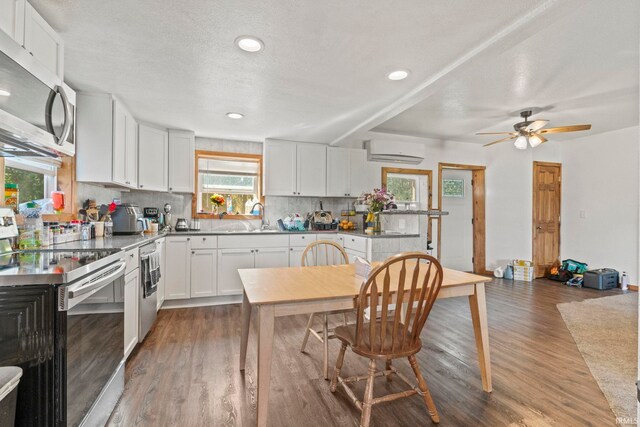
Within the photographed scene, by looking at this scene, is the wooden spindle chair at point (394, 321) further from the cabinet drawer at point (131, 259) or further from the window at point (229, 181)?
the window at point (229, 181)

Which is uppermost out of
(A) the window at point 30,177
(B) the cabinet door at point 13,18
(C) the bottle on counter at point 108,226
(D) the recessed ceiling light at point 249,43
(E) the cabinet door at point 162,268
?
(D) the recessed ceiling light at point 249,43

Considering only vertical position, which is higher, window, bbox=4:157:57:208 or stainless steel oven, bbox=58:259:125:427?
window, bbox=4:157:57:208

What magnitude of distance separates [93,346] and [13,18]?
1634 mm

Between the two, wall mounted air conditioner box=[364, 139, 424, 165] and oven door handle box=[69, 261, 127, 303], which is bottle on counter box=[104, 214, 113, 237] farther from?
wall mounted air conditioner box=[364, 139, 424, 165]

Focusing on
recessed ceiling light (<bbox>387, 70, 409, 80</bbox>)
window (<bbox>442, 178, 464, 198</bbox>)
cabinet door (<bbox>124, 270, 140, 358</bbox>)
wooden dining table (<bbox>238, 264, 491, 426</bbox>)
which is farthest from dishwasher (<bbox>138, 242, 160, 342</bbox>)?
window (<bbox>442, 178, 464, 198</bbox>)

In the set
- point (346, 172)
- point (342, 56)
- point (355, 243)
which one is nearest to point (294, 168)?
point (346, 172)

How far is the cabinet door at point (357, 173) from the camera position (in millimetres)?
4730

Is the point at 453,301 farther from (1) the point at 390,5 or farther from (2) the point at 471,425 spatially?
(1) the point at 390,5

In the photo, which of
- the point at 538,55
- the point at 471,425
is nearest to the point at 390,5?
the point at 538,55

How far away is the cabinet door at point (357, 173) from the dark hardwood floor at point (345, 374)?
7.37ft

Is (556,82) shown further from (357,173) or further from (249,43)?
(249,43)

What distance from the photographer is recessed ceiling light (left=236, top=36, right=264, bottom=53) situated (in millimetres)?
1931

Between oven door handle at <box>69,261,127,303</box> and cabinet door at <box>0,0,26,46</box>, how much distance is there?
121cm

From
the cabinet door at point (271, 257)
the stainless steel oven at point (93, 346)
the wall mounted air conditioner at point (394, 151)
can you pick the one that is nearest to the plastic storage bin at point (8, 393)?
the stainless steel oven at point (93, 346)
